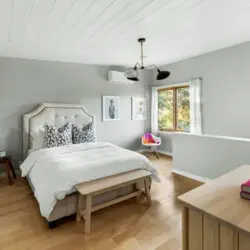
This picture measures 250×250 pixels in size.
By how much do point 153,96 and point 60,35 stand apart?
127 inches

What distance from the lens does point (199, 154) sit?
3.22 m

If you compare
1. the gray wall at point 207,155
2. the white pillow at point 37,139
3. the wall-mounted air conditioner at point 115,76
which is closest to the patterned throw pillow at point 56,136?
the white pillow at point 37,139

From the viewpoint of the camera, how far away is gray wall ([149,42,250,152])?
11.3 ft

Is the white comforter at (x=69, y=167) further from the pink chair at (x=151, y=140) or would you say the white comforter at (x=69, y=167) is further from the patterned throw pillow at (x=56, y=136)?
the pink chair at (x=151, y=140)

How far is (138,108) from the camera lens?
209 inches

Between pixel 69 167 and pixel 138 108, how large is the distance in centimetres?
336

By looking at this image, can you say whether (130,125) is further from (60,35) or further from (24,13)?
(24,13)

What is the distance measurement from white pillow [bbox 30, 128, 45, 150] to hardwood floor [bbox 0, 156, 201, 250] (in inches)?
38.7

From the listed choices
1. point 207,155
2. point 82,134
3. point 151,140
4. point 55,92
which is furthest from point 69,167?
point 151,140

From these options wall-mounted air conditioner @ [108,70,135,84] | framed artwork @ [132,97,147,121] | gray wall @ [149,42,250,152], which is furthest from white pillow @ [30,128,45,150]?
gray wall @ [149,42,250,152]

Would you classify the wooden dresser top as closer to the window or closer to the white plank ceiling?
the white plank ceiling

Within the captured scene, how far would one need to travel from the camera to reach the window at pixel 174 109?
186 inches

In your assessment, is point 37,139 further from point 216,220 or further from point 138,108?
point 216,220

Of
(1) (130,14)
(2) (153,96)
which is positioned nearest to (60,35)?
(1) (130,14)
